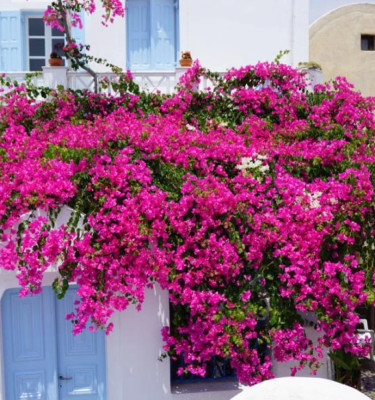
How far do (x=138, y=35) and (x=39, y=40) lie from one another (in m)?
2.31

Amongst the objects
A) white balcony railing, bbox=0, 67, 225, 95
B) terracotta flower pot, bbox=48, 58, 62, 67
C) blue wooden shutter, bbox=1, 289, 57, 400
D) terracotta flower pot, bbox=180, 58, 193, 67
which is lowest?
blue wooden shutter, bbox=1, 289, 57, 400

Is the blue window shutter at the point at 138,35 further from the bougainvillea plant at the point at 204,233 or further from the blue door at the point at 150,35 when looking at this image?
the bougainvillea plant at the point at 204,233

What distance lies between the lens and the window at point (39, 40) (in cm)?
1177

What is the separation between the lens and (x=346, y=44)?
17.6m

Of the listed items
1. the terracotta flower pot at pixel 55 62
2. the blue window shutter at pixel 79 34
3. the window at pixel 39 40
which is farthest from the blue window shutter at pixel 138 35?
the terracotta flower pot at pixel 55 62

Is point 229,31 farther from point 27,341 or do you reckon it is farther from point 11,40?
point 27,341

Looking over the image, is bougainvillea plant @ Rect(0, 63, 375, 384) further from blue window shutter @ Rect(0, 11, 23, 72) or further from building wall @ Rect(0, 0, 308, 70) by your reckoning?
blue window shutter @ Rect(0, 11, 23, 72)

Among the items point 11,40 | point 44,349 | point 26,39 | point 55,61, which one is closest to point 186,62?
point 55,61

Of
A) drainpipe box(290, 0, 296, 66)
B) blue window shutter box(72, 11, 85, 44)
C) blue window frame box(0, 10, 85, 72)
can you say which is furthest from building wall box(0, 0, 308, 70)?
blue window frame box(0, 10, 85, 72)

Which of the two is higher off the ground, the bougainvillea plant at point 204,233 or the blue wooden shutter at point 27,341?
the bougainvillea plant at point 204,233

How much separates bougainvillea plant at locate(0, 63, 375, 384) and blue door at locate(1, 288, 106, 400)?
70 centimetres

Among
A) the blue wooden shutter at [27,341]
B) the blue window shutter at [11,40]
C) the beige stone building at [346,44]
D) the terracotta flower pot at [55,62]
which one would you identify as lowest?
the blue wooden shutter at [27,341]

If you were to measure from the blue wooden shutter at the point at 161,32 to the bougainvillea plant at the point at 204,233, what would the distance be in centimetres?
420

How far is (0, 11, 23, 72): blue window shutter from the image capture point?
1148 centimetres
